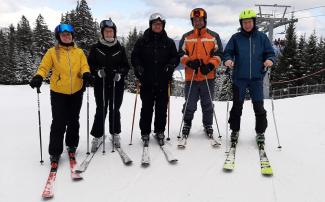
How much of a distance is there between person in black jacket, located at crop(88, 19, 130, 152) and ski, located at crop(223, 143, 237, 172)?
2096mm

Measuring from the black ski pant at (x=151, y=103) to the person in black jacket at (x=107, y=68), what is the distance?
18.7 inches

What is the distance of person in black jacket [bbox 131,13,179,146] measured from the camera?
19.6 feet

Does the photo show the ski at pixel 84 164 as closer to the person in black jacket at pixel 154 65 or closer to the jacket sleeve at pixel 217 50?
the person in black jacket at pixel 154 65

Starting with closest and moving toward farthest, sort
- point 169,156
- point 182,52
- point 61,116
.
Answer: point 61,116 → point 169,156 → point 182,52

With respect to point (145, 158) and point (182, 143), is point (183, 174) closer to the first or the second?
point (145, 158)

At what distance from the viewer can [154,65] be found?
237 inches

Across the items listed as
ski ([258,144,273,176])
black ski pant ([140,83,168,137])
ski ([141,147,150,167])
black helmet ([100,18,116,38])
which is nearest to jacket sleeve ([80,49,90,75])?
black helmet ([100,18,116,38])

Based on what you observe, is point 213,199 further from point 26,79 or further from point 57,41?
point 26,79

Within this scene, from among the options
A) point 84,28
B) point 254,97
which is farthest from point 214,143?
point 84,28

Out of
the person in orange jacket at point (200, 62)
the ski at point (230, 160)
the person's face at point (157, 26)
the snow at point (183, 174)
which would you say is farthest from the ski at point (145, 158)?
the person's face at point (157, 26)

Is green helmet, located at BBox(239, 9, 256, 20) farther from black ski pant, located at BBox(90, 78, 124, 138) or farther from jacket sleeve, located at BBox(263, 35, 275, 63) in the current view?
black ski pant, located at BBox(90, 78, 124, 138)

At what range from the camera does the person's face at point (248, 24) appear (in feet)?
18.7

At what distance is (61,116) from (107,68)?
4.06 ft

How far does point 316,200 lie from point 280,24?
2811 cm
